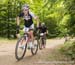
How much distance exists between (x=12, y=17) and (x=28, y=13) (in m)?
17.9

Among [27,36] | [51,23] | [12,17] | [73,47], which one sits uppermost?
[27,36]

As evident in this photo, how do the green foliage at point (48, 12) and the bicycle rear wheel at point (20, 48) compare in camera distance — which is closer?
the bicycle rear wheel at point (20, 48)

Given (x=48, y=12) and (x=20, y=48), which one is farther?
(x=48, y=12)

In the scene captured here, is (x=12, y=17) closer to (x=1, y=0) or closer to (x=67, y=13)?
(x=1, y=0)

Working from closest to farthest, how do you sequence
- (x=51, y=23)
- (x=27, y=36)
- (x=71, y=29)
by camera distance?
(x=27, y=36), (x=71, y=29), (x=51, y=23)

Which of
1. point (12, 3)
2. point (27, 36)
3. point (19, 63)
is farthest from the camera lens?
point (12, 3)

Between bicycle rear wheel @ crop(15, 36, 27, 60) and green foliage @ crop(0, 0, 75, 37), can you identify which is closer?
bicycle rear wheel @ crop(15, 36, 27, 60)

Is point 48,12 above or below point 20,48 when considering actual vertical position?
below

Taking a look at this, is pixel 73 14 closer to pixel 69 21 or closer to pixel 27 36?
pixel 69 21

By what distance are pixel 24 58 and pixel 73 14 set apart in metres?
2.33

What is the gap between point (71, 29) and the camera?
1088cm

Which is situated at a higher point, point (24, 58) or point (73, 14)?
point (73, 14)

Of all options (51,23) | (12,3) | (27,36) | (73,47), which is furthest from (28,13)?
(51,23)

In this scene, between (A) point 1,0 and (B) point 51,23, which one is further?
(B) point 51,23
